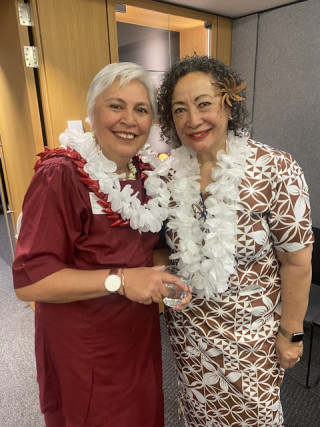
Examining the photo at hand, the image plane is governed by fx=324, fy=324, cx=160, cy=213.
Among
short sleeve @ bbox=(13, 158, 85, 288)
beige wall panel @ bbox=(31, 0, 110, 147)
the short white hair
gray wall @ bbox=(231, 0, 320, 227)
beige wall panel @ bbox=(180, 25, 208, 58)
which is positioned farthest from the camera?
beige wall panel @ bbox=(180, 25, 208, 58)

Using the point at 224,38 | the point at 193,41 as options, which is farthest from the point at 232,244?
the point at 224,38

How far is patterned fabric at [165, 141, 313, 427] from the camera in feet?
3.67

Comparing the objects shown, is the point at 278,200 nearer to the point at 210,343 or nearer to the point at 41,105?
the point at 210,343

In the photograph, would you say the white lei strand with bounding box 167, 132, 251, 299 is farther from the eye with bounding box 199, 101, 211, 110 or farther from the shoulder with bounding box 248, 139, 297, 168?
the eye with bounding box 199, 101, 211, 110

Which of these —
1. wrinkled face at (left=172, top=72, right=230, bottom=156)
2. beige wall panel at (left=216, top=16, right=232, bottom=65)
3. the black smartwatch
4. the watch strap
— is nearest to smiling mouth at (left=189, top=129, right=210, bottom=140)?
wrinkled face at (left=172, top=72, right=230, bottom=156)

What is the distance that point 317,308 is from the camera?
197 centimetres

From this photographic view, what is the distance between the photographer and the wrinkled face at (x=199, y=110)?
1.14 m

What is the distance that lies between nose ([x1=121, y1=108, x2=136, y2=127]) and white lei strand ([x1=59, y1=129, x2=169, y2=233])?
0.47ft

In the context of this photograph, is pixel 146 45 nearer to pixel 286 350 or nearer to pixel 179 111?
pixel 179 111

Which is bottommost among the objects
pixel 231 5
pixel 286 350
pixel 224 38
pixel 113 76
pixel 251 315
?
pixel 286 350

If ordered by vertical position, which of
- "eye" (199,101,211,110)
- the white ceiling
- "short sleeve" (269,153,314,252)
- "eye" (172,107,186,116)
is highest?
the white ceiling

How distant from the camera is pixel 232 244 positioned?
1149 mm

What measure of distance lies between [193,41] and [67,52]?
1175 millimetres

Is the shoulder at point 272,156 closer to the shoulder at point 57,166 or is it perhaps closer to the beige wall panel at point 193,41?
the shoulder at point 57,166
